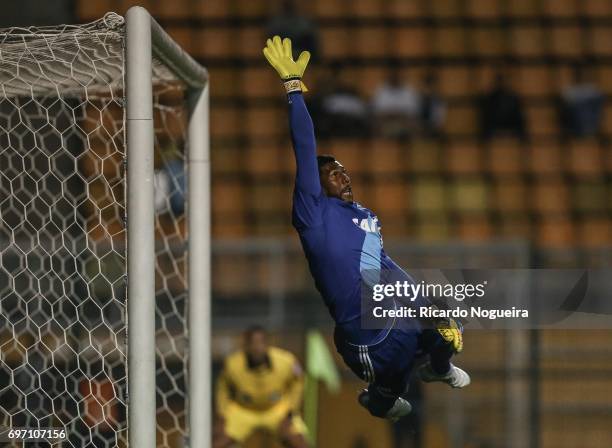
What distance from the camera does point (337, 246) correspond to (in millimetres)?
3162

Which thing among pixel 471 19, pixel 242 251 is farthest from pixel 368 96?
pixel 242 251

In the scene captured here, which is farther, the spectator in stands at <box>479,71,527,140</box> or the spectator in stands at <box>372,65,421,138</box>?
the spectator in stands at <box>479,71,527,140</box>

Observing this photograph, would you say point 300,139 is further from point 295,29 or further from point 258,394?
point 295,29

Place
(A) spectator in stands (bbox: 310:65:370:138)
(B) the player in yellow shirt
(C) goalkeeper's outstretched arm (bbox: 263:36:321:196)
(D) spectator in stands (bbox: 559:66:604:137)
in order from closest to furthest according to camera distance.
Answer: (C) goalkeeper's outstretched arm (bbox: 263:36:321:196), (B) the player in yellow shirt, (A) spectator in stands (bbox: 310:65:370:138), (D) spectator in stands (bbox: 559:66:604:137)

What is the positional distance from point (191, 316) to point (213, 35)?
484cm

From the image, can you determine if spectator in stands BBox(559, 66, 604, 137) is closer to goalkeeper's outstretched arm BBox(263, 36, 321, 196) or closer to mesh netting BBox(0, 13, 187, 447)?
mesh netting BBox(0, 13, 187, 447)

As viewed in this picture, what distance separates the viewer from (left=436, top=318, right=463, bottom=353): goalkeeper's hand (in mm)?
3172

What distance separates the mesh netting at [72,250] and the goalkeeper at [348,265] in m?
0.68

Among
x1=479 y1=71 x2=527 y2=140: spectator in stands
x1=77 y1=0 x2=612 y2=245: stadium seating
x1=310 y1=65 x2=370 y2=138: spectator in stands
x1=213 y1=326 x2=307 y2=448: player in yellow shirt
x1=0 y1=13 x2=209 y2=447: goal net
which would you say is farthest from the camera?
x1=479 y1=71 x2=527 y2=140: spectator in stands

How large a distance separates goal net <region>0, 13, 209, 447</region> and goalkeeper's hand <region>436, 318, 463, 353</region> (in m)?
0.83

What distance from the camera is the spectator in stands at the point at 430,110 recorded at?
26.8ft

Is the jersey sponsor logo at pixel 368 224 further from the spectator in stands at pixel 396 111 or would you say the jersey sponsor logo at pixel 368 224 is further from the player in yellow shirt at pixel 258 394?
the spectator in stands at pixel 396 111

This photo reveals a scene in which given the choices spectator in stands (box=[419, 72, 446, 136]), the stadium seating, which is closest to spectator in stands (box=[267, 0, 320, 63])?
the stadium seating

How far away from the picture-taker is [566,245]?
25.9 feet
